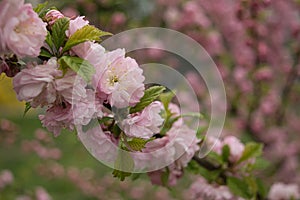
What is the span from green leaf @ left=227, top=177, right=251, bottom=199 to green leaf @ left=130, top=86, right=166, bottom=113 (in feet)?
1.58

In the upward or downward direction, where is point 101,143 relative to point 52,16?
downward

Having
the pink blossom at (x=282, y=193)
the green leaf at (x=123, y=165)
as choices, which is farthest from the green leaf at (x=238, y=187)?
the green leaf at (x=123, y=165)

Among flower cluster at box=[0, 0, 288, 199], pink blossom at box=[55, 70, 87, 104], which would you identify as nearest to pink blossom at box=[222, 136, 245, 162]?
flower cluster at box=[0, 0, 288, 199]

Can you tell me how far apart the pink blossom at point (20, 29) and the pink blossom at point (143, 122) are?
0.25 meters

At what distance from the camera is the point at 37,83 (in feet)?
2.92

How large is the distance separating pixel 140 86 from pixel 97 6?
1.64 m

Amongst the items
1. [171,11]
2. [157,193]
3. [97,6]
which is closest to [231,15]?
[171,11]

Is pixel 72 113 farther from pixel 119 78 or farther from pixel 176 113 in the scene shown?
pixel 176 113

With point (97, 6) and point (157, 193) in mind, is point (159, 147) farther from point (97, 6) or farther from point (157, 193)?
point (157, 193)

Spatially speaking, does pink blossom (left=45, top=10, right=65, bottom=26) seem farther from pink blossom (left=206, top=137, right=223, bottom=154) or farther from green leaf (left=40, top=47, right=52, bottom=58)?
pink blossom (left=206, top=137, right=223, bottom=154)

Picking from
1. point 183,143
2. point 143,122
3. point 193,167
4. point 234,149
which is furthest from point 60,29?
point 234,149

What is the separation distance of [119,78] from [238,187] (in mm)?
613

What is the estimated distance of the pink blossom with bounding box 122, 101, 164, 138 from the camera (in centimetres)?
99

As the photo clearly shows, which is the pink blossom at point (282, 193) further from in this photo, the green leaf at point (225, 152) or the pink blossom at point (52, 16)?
the pink blossom at point (52, 16)
